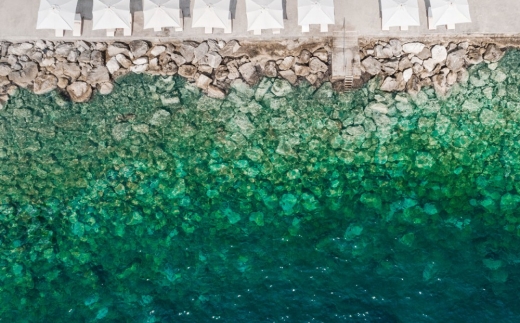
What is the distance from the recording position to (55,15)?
3384 cm

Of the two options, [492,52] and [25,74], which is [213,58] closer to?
[25,74]

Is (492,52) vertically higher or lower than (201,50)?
lower

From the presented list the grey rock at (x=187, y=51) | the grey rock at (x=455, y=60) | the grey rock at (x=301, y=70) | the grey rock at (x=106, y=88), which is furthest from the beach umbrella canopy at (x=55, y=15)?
the grey rock at (x=455, y=60)

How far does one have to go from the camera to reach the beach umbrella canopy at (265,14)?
33.5 metres

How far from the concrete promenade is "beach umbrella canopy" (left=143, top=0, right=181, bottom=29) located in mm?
742

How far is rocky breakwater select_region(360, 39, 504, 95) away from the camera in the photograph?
34281mm

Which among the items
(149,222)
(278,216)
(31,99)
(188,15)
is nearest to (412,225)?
(278,216)

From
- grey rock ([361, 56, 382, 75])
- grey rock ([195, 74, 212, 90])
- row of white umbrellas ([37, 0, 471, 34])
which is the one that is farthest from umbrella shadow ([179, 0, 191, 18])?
grey rock ([361, 56, 382, 75])

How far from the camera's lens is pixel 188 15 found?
34625 mm

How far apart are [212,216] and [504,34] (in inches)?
632

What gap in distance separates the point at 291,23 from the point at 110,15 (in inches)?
332

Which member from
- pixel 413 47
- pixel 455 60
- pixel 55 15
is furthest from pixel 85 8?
pixel 455 60

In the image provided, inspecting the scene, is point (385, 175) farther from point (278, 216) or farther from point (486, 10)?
point (486, 10)

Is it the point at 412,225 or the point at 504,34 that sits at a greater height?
the point at 504,34
